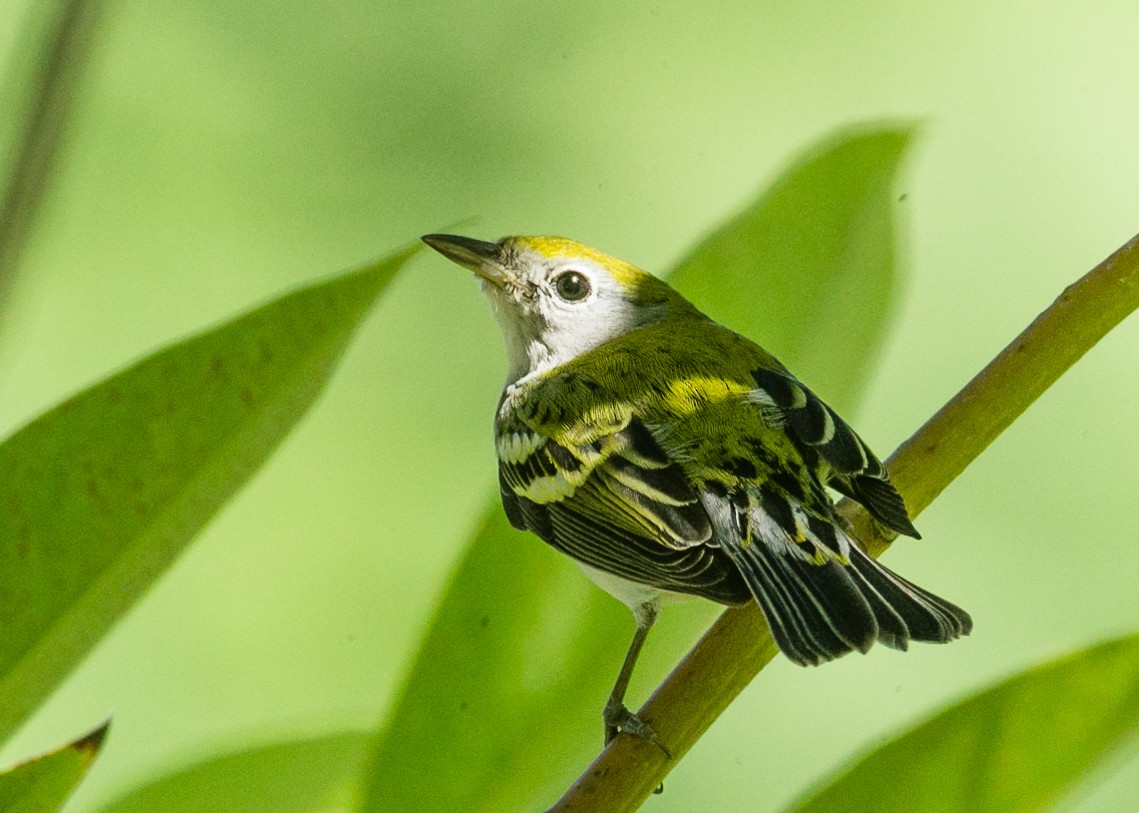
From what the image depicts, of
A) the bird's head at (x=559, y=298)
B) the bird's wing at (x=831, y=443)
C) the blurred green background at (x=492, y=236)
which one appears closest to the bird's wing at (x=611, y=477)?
the bird's wing at (x=831, y=443)

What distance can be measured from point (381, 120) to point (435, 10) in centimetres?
27

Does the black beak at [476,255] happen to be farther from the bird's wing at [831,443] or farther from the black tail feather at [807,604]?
the black tail feather at [807,604]

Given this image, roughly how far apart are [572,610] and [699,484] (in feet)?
0.72

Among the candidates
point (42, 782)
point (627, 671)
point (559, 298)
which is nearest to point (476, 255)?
point (559, 298)

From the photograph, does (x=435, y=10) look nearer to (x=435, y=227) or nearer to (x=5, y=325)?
(x=435, y=227)

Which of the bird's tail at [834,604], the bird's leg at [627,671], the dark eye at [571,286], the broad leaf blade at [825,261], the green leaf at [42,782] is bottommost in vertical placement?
the green leaf at [42,782]

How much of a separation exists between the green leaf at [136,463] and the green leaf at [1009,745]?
48 cm

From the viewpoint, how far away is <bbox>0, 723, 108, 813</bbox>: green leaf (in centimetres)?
64

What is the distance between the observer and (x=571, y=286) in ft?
5.67

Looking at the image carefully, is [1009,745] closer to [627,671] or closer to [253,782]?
[627,671]

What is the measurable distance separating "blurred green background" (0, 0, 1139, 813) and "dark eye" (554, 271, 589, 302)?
28.0 inches

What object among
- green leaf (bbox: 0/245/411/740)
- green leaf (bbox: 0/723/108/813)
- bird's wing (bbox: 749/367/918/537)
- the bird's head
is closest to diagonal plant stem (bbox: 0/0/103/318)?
green leaf (bbox: 0/245/411/740)

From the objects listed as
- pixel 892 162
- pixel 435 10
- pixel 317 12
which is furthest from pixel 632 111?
pixel 892 162

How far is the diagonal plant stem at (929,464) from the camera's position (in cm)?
88
